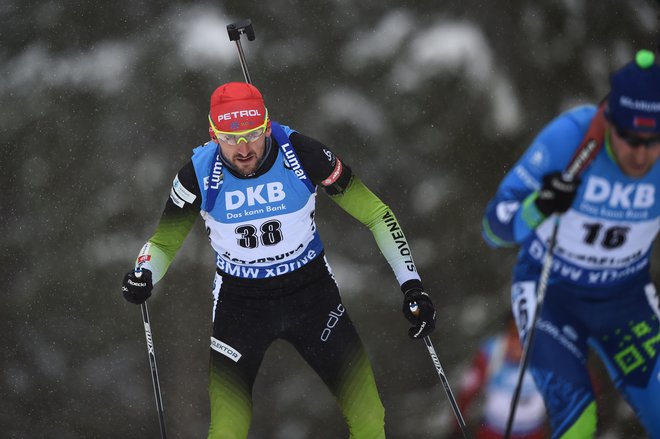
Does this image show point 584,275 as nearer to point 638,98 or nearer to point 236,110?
point 638,98

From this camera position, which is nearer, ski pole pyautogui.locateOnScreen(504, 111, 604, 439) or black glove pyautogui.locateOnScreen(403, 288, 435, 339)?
ski pole pyautogui.locateOnScreen(504, 111, 604, 439)

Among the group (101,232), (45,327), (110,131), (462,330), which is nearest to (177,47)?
(110,131)

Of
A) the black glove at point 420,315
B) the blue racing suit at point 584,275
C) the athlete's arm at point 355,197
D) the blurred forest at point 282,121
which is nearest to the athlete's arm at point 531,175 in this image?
the blue racing suit at point 584,275

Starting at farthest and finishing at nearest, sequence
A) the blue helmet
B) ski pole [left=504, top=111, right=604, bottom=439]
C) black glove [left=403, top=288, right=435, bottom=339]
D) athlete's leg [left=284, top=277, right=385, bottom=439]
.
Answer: athlete's leg [left=284, top=277, right=385, bottom=439] → black glove [left=403, top=288, right=435, bottom=339] → ski pole [left=504, top=111, right=604, bottom=439] → the blue helmet

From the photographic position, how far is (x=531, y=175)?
4.16 metres

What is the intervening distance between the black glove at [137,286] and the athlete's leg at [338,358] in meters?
0.75

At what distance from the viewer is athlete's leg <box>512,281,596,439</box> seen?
A: 164 inches

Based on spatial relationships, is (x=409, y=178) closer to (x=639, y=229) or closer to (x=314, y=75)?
(x=314, y=75)

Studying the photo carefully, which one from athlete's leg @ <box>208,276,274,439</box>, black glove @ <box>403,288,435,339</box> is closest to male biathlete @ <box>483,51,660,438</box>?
black glove @ <box>403,288,435,339</box>

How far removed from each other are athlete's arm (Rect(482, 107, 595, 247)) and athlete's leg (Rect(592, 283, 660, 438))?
0.56m

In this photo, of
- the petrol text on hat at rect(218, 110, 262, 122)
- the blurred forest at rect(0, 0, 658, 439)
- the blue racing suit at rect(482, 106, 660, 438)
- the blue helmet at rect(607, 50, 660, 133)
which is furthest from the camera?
the blurred forest at rect(0, 0, 658, 439)

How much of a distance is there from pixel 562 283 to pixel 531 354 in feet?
1.19

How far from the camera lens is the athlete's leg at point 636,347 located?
418 centimetres

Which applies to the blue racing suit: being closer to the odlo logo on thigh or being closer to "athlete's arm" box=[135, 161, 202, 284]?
the odlo logo on thigh
